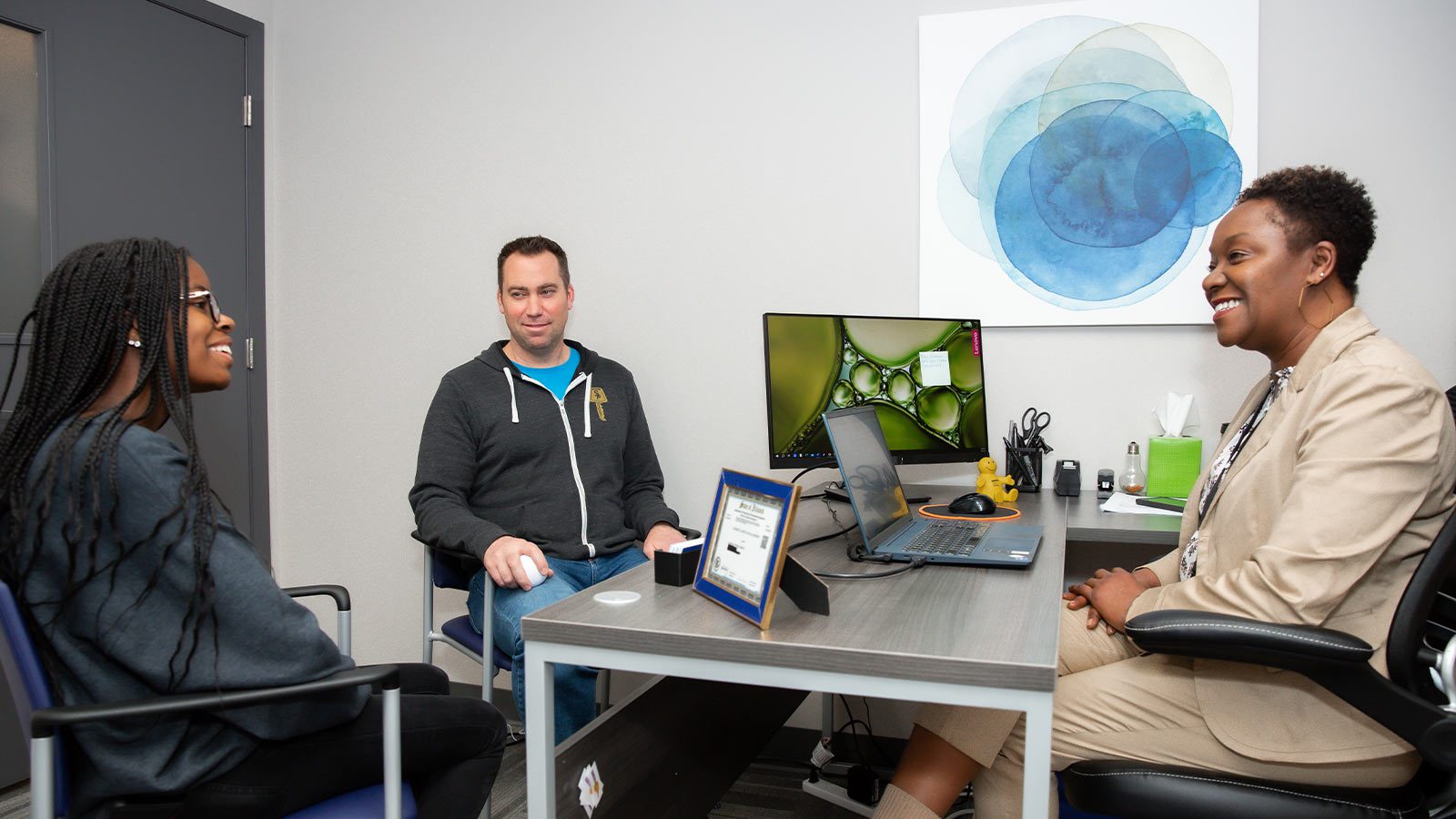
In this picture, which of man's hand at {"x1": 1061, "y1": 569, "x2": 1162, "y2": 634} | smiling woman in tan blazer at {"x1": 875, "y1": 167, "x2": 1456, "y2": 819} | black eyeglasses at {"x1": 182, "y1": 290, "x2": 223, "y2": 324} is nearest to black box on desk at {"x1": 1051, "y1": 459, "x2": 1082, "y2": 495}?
man's hand at {"x1": 1061, "y1": 569, "x2": 1162, "y2": 634}

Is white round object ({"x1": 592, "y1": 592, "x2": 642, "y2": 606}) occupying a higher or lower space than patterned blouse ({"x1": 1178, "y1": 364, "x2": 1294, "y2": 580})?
lower

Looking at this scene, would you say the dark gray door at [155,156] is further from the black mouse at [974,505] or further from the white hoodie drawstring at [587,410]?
the black mouse at [974,505]

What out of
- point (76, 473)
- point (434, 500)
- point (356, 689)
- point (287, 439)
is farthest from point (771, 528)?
point (287, 439)

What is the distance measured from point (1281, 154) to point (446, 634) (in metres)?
2.42

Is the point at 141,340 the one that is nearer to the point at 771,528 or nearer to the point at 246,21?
the point at 771,528

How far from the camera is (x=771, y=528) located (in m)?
1.28

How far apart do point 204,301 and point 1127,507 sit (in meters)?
1.97

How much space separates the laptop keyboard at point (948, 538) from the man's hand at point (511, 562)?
0.82m

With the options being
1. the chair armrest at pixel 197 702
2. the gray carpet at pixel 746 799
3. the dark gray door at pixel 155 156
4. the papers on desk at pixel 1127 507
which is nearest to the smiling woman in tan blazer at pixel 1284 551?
the papers on desk at pixel 1127 507

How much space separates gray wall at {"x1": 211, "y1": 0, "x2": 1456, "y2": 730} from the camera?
2359 millimetres

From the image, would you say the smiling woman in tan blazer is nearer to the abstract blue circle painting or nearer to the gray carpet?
the abstract blue circle painting

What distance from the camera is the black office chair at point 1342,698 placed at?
4.00 feet

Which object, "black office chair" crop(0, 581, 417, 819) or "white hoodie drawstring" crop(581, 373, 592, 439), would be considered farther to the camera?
"white hoodie drawstring" crop(581, 373, 592, 439)

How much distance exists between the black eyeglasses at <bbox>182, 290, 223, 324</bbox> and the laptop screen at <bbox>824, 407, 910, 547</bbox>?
100cm
